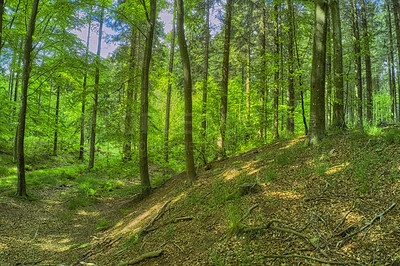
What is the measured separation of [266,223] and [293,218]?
46 centimetres

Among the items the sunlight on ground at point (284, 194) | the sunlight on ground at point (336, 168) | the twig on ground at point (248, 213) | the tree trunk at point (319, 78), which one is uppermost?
the tree trunk at point (319, 78)

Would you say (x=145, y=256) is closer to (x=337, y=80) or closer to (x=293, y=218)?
(x=293, y=218)

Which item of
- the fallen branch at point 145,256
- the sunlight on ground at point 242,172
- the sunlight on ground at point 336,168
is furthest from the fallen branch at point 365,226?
the sunlight on ground at point 242,172

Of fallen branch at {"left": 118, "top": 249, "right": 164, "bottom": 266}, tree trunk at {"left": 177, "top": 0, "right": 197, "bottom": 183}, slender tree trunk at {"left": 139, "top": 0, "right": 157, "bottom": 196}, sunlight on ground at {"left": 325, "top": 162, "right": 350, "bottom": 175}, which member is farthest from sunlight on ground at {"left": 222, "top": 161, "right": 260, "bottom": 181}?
slender tree trunk at {"left": 139, "top": 0, "right": 157, "bottom": 196}

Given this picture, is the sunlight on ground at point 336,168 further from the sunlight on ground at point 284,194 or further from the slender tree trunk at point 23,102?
the slender tree trunk at point 23,102

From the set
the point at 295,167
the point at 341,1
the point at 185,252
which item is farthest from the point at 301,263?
the point at 341,1

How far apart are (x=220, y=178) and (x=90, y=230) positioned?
4754mm

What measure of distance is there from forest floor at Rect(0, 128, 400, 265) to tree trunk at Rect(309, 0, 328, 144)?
0.52 m

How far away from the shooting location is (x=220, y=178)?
707 cm

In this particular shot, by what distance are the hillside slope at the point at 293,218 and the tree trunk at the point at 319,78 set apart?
0.59m

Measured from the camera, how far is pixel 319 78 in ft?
21.3

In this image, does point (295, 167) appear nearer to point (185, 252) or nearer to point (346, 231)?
point (346, 231)

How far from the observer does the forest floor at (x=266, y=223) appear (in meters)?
2.85

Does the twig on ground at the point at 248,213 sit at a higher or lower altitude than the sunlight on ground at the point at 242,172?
lower
